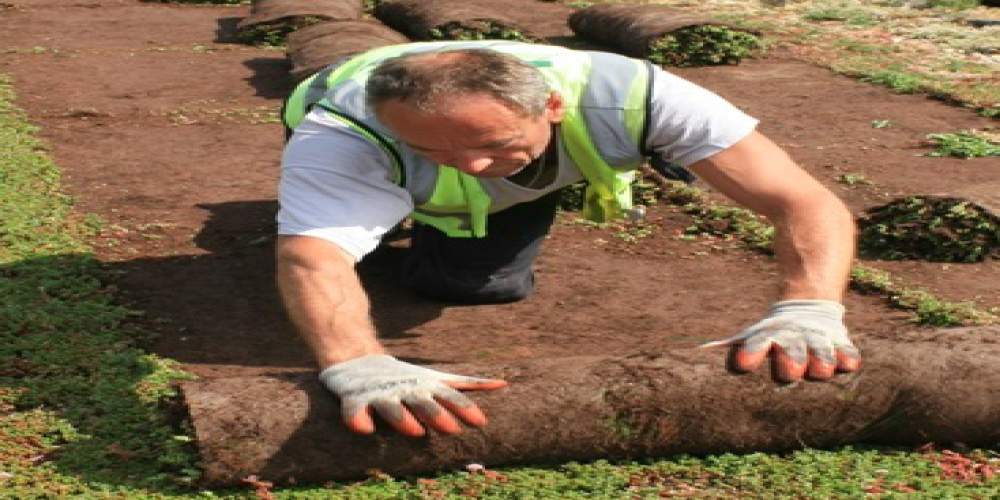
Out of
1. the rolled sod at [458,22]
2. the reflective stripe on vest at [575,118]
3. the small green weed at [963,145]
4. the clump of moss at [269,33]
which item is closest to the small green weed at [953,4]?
the rolled sod at [458,22]

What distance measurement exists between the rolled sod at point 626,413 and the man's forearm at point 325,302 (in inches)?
4.4

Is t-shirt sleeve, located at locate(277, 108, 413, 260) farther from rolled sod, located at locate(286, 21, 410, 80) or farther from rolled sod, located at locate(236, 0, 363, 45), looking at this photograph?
rolled sod, located at locate(236, 0, 363, 45)

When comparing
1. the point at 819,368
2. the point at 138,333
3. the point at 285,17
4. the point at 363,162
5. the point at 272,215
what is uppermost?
the point at 363,162

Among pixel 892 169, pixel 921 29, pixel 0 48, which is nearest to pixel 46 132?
pixel 0 48

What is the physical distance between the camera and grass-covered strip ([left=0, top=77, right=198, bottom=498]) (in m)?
4.31

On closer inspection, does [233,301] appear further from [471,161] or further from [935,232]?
[935,232]

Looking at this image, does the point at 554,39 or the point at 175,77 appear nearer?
the point at 175,77

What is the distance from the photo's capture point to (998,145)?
8.50 m

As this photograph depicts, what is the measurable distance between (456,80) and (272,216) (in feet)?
8.85

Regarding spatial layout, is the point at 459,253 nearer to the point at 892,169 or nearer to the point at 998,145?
the point at 892,169

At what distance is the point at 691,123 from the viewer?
16.3 feet

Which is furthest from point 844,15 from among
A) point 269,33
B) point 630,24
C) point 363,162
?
point 363,162

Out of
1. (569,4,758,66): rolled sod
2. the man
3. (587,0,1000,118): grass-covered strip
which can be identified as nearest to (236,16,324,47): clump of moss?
(569,4,758,66): rolled sod

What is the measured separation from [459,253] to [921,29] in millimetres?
7171
